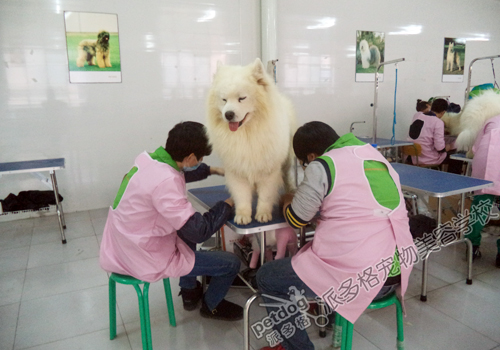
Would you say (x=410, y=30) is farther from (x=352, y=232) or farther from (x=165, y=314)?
(x=165, y=314)

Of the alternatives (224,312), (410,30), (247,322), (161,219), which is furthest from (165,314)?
(410,30)

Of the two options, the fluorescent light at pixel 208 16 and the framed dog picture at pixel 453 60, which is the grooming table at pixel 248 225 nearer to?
the fluorescent light at pixel 208 16

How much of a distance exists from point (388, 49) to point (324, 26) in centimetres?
143

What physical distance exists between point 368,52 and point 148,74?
3684mm

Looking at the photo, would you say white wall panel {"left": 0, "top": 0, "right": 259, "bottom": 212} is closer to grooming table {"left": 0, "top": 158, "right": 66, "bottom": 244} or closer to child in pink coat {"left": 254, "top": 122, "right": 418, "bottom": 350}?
grooming table {"left": 0, "top": 158, "right": 66, "bottom": 244}

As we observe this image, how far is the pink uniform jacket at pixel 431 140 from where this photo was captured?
4098 millimetres

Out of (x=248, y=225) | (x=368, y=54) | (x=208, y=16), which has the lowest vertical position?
(x=248, y=225)

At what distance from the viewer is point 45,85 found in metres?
3.90

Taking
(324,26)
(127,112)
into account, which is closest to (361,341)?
(127,112)

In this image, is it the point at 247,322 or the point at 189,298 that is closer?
the point at 247,322

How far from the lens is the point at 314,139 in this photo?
5.07 feet

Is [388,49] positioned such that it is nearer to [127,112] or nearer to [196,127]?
[127,112]

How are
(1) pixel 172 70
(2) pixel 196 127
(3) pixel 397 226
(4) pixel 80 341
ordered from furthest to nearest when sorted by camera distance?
1. (1) pixel 172 70
2. (4) pixel 80 341
3. (2) pixel 196 127
4. (3) pixel 397 226

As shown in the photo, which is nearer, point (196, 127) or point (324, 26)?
point (196, 127)
